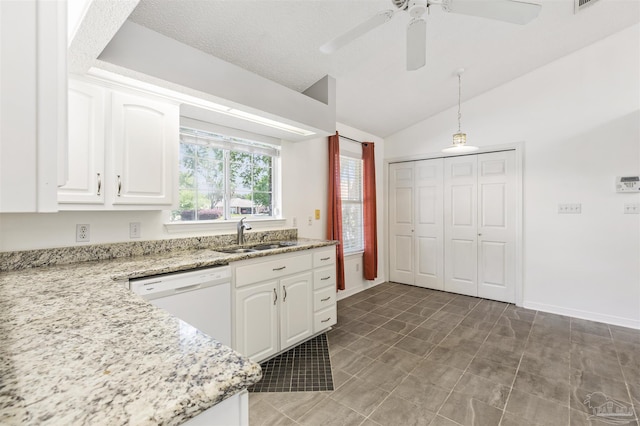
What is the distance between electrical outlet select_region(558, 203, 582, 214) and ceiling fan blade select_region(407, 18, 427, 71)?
2.75m

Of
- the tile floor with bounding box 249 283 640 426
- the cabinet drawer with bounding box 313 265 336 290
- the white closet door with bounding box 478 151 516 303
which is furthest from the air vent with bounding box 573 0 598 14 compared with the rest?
the cabinet drawer with bounding box 313 265 336 290

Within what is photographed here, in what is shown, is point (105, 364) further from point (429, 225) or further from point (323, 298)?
point (429, 225)

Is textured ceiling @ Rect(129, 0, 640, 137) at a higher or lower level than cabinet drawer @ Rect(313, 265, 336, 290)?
higher

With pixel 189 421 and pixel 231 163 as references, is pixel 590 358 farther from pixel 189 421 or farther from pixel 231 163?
pixel 231 163

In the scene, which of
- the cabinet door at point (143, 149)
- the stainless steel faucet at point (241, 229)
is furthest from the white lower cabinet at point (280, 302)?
the cabinet door at point (143, 149)

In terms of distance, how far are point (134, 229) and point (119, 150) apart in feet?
2.04

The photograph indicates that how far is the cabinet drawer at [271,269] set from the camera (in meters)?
2.14

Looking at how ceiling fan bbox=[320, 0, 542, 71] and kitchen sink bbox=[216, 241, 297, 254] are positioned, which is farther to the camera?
kitchen sink bbox=[216, 241, 297, 254]

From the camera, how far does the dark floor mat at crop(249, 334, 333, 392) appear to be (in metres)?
2.04

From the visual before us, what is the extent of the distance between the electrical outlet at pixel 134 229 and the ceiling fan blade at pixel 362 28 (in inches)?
71.6

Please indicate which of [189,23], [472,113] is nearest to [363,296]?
[472,113]

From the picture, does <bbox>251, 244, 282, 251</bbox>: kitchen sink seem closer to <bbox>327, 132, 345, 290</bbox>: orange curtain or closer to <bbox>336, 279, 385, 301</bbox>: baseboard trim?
<bbox>327, 132, 345, 290</bbox>: orange curtain

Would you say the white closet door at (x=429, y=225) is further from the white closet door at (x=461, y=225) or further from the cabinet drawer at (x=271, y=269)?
the cabinet drawer at (x=271, y=269)

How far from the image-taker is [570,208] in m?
3.34
